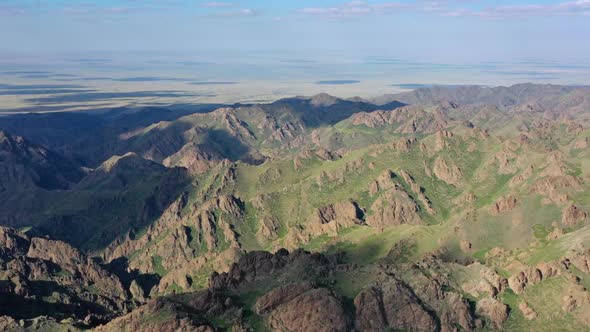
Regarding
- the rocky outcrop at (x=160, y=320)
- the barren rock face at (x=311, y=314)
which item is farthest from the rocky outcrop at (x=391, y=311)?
the rocky outcrop at (x=160, y=320)

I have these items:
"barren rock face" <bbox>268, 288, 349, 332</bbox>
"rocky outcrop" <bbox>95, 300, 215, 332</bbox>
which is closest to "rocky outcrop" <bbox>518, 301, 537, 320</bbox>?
"barren rock face" <bbox>268, 288, 349, 332</bbox>

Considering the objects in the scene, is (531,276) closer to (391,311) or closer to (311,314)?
(391,311)

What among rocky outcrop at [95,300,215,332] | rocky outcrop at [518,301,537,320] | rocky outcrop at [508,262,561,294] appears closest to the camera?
rocky outcrop at [95,300,215,332]

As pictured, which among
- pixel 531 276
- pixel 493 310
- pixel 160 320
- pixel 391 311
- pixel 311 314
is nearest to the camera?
pixel 311 314

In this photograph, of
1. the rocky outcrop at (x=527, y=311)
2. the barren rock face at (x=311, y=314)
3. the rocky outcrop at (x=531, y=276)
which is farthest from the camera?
the rocky outcrop at (x=531, y=276)

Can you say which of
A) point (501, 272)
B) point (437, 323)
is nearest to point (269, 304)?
point (437, 323)

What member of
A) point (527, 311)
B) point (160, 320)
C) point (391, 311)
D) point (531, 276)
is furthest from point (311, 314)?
point (531, 276)

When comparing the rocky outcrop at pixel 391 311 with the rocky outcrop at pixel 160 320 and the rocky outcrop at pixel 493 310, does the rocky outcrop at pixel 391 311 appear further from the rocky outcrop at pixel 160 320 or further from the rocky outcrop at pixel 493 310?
the rocky outcrop at pixel 160 320

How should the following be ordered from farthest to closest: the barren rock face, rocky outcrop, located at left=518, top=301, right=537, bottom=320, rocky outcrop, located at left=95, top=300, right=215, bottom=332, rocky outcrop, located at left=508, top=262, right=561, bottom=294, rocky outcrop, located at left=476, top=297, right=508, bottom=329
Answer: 1. rocky outcrop, located at left=508, top=262, right=561, bottom=294
2. rocky outcrop, located at left=518, top=301, right=537, bottom=320
3. rocky outcrop, located at left=476, top=297, right=508, bottom=329
4. the barren rock face
5. rocky outcrop, located at left=95, top=300, right=215, bottom=332

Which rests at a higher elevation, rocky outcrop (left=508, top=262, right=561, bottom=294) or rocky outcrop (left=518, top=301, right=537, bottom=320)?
rocky outcrop (left=508, top=262, right=561, bottom=294)

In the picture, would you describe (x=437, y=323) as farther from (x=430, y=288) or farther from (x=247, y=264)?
(x=247, y=264)

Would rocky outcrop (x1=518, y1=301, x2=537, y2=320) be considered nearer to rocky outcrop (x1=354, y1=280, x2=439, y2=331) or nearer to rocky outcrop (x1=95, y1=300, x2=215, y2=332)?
rocky outcrop (x1=354, y1=280, x2=439, y2=331)

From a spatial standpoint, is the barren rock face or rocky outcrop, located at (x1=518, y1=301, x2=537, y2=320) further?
rocky outcrop, located at (x1=518, y1=301, x2=537, y2=320)
